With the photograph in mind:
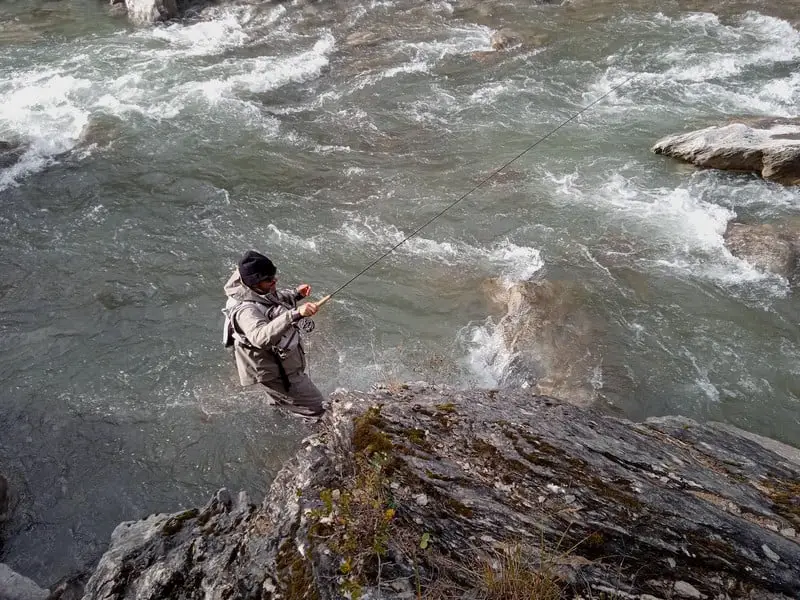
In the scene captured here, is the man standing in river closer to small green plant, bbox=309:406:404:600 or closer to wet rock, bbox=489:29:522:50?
small green plant, bbox=309:406:404:600

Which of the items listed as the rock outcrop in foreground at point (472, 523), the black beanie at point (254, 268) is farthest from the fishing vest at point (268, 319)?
the rock outcrop in foreground at point (472, 523)

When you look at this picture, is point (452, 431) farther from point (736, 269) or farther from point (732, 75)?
point (732, 75)

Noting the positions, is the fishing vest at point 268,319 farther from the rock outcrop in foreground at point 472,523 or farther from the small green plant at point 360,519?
the small green plant at point 360,519

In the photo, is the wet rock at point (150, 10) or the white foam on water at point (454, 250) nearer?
the white foam on water at point (454, 250)

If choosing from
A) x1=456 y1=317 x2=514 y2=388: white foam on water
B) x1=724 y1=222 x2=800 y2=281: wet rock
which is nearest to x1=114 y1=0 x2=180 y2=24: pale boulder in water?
x1=456 y1=317 x2=514 y2=388: white foam on water

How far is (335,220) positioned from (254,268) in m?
5.45

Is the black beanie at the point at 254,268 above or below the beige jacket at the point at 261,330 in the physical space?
above

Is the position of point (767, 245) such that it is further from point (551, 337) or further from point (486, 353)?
point (486, 353)

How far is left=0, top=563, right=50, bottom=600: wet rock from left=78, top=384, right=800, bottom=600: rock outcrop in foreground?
2.85 feet

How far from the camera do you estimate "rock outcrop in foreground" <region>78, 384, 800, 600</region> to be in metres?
3.45

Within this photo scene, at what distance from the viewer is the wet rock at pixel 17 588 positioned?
189 inches

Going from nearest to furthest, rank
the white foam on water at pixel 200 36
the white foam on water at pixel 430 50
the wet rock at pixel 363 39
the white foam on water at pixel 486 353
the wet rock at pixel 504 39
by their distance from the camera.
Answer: the white foam on water at pixel 486 353 < the white foam on water at pixel 430 50 < the white foam on water at pixel 200 36 < the wet rock at pixel 504 39 < the wet rock at pixel 363 39

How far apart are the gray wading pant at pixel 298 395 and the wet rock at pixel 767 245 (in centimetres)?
723

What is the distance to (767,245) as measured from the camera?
372 inches
